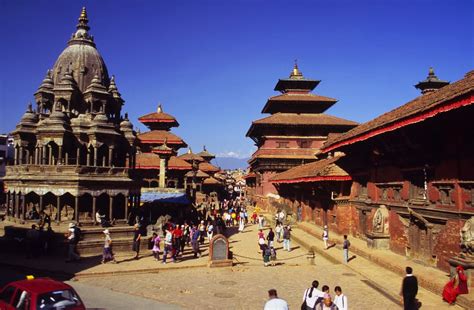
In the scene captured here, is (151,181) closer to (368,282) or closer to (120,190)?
(120,190)

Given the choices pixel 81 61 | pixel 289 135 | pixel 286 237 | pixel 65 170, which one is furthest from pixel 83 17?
pixel 289 135

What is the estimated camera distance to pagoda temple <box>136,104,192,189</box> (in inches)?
1474

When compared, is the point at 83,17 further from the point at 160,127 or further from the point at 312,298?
the point at 312,298

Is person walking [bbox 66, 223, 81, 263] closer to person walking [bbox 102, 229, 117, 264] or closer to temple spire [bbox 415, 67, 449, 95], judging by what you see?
person walking [bbox 102, 229, 117, 264]

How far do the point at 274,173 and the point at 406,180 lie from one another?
33.4 metres

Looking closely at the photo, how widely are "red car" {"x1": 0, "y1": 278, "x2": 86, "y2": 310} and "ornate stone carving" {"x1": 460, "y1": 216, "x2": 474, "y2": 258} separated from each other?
10250 mm

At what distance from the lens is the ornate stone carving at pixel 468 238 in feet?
36.9

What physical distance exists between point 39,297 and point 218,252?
10.1m

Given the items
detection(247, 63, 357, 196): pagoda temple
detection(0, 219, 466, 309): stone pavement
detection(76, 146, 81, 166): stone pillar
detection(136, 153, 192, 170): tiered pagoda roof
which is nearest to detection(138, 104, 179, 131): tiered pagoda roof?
detection(136, 153, 192, 170): tiered pagoda roof

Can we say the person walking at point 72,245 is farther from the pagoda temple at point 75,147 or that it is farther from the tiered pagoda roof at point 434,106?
the tiered pagoda roof at point 434,106

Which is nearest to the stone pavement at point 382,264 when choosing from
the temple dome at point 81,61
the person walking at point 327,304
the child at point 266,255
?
the child at point 266,255

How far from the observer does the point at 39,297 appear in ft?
26.2

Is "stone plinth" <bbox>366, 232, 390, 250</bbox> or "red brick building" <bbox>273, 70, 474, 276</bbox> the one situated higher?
"red brick building" <bbox>273, 70, 474, 276</bbox>

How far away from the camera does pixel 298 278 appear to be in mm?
15109
